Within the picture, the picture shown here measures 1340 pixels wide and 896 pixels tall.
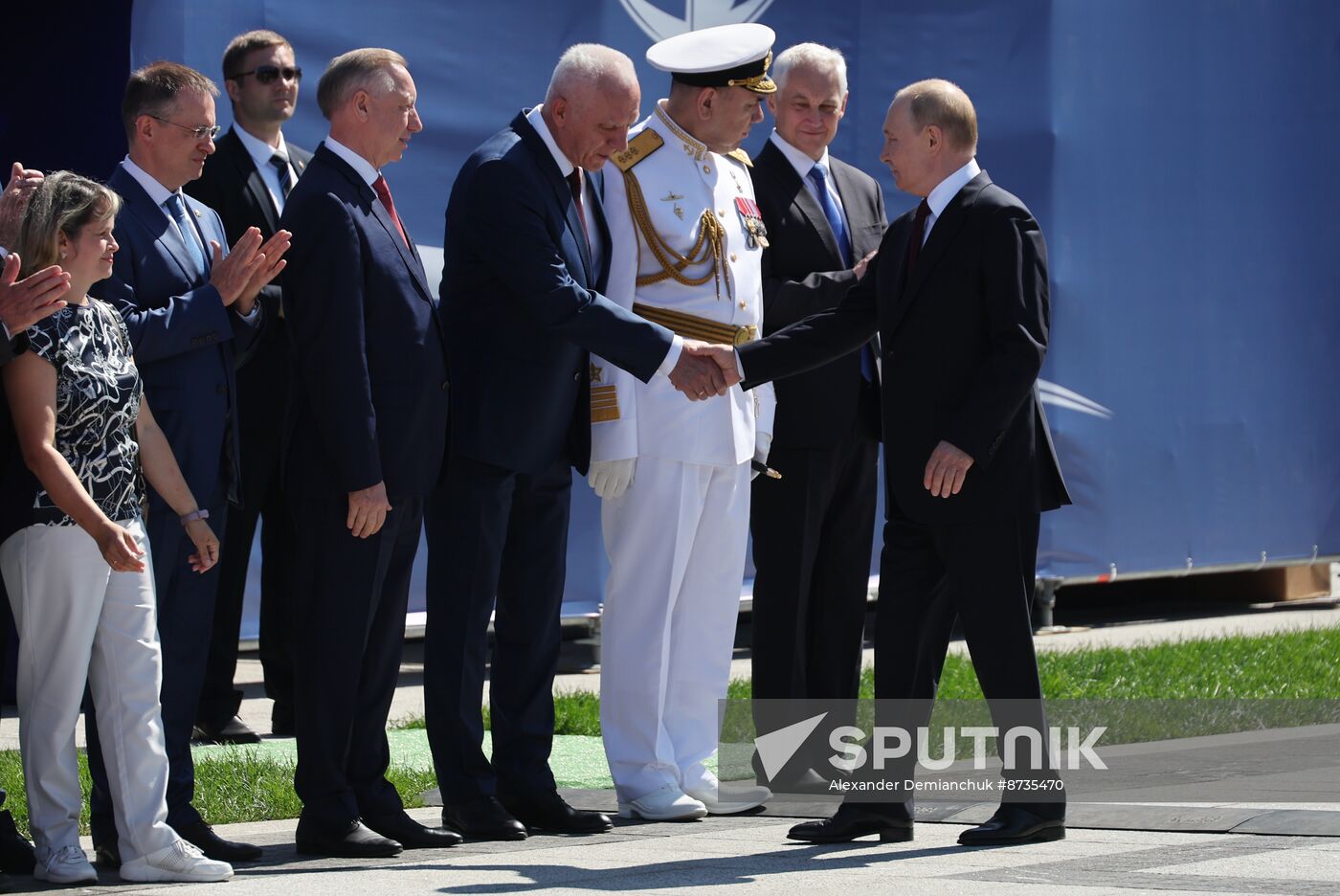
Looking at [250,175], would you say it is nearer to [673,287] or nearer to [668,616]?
[673,287]

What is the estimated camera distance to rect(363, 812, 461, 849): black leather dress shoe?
464cm

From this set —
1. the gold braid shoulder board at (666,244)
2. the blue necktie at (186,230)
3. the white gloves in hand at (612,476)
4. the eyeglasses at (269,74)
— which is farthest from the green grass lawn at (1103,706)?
the eyeglasses at (269,74)

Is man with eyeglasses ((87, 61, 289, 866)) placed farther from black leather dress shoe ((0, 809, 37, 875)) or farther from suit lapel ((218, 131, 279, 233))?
suit lapel ((218, 131, 279, 233))

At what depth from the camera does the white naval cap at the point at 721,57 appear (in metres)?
5.23

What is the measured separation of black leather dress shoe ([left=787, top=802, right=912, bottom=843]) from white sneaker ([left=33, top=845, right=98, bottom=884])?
4.99 ft

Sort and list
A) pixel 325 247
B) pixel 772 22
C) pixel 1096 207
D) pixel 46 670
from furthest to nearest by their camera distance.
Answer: pixel 1096 207 → pixel 772 22 → pixel 325 247 → pixel 46 670

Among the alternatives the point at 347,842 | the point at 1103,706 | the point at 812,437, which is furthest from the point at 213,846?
the point at 1103,706

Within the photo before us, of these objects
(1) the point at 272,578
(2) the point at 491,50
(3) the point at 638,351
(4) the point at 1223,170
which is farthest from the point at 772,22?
(3) the point at 638,351

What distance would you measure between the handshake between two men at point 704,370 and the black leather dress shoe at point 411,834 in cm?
117

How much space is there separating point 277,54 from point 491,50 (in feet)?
5.31

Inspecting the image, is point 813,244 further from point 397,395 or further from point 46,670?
point 46,670

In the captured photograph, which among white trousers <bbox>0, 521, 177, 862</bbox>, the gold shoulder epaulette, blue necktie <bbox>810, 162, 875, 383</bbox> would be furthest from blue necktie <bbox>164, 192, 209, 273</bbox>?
blue necktie <bbox>810, 162, 875, 383</bbox>

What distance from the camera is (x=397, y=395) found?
462 centimetres

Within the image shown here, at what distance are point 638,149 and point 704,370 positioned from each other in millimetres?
645
